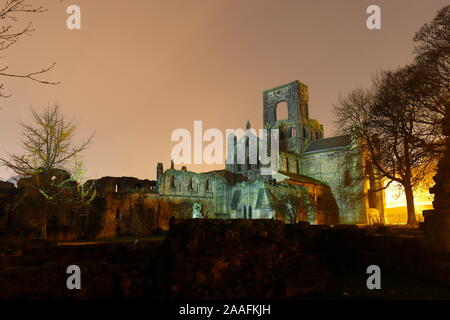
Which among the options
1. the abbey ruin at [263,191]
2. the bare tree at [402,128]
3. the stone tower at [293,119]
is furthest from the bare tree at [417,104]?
the stone tower at [293,119]

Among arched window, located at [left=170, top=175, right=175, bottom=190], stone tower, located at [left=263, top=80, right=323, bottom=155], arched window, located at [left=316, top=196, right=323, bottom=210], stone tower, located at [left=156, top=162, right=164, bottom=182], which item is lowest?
arched window, located at [left=316, top=196, right=323, bottom=210]

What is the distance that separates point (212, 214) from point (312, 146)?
21716 mm

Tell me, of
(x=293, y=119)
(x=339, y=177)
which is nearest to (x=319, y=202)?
(x=339, y=177)

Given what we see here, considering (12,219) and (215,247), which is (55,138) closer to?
(12,219)

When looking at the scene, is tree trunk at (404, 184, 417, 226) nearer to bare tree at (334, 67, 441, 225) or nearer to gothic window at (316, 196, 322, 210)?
bare tree at (334, 67, 441, 225)

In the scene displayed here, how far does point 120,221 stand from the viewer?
30.4 meters

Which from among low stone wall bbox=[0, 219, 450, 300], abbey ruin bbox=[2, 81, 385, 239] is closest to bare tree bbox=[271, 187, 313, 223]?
abbey ruin bbox=[2, 81, 385, 239]

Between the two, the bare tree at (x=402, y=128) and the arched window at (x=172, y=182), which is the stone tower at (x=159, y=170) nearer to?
the arched window at (x=172, y=182)

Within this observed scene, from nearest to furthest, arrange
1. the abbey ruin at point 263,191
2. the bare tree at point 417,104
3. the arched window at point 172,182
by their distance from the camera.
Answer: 1. the bare tree at point 417,104
2. the abbey ruin at point 263,191
3. the arched window at point 172,182

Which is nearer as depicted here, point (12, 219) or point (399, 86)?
point (399, 86)

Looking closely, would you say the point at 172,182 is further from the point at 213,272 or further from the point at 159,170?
the point at 213,272

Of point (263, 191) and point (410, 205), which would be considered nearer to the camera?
point (410, 205)

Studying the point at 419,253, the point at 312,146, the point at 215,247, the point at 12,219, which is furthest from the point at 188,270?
the point at 312,146

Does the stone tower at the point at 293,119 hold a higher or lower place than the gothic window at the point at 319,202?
higher
